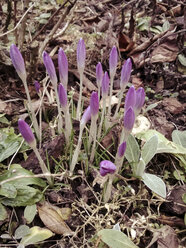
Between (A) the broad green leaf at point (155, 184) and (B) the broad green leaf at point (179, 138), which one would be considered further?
(B) the broad green leaf at point (179, 138)

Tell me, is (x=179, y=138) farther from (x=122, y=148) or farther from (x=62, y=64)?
(x=62, y=64)

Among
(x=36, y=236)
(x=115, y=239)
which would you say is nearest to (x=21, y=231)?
(x=36, y=236)

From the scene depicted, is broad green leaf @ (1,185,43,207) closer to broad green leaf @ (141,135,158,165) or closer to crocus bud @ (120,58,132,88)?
broad green leaf @ (141,135,158,165)

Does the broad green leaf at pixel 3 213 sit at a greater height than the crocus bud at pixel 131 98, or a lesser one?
lesser

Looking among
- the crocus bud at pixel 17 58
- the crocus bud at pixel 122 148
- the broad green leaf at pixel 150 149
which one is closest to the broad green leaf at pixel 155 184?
the broad green leaf at pixel 150 149

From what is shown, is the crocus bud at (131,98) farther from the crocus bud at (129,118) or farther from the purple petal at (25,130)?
the purple petal at (25,130)

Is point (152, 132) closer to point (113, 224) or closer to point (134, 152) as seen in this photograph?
point (134, 152)
